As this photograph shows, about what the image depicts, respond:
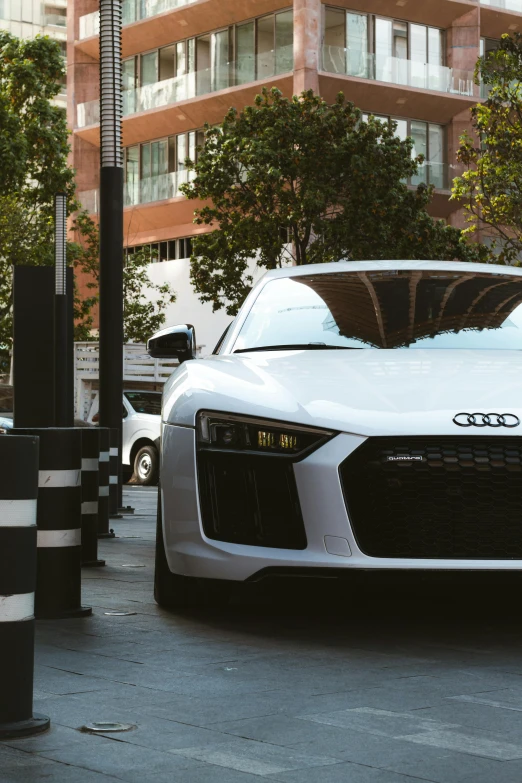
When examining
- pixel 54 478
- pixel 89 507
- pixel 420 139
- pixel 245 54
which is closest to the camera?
pixel 54 478

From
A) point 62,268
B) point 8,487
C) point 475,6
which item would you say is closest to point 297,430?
point 8,487

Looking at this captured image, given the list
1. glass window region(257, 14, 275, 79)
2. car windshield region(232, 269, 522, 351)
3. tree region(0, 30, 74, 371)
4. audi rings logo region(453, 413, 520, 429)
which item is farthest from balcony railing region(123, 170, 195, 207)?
audi rings logo region(453, 413, 520, 429)

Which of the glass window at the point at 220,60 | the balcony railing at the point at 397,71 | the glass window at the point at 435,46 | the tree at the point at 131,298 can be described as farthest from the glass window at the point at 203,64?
the glass window at the point at 435,46

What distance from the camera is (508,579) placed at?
5176mm

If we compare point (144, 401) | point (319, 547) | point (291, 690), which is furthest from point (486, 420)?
point (144, 401)

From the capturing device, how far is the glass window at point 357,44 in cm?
4481

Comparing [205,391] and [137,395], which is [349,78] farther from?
[205,391]

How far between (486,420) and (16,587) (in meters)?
2.10

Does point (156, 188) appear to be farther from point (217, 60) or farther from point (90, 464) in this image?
point (90, 464)

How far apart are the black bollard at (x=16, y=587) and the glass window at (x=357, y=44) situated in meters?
42.2

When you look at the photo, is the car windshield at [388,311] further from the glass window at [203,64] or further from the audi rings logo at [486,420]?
the glass window at [203,64]

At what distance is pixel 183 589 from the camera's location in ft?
19.9

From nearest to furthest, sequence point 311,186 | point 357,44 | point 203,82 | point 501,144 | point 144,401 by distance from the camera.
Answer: point 144,401
point 501,144
point 311,186
point 357,44
point 203,82

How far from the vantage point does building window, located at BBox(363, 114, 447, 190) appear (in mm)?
47094
